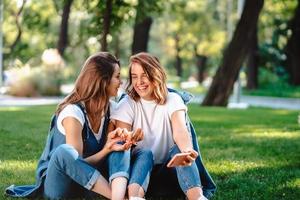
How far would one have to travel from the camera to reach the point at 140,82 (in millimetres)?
5238

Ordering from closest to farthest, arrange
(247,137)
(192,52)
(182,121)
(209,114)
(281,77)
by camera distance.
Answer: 1. (182,121)
2. (247,137)
3. (209,114)
4. (281,77)
5. (192,52)

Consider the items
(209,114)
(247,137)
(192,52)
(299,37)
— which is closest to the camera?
(247,137)

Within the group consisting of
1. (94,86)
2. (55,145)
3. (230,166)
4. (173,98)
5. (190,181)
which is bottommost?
(230,166)

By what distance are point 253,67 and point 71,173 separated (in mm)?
29596

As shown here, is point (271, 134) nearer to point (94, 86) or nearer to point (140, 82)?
point (140, 82)

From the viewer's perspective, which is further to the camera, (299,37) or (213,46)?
(213,46)

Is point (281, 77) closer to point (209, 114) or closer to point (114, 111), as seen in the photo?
point (209, 114)

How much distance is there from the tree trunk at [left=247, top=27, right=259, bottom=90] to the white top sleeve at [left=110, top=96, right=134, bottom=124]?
2843 centimetres

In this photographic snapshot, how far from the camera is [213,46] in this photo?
49.3 m

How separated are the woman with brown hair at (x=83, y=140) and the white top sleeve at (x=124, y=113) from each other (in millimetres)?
58

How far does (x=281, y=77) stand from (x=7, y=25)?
2016 cm

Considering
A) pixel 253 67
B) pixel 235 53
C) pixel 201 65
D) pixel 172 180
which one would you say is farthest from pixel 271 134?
pixel 201 65

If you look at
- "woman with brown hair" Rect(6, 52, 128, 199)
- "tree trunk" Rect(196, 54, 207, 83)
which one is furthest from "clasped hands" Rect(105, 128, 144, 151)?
"tree trunk" Rect(196, 54, 207, 83)

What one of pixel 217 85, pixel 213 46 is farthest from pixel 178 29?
pixel 217 85
